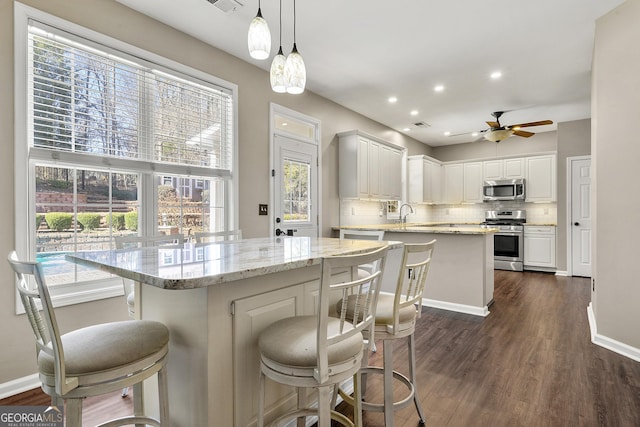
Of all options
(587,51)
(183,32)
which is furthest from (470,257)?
(183,32)

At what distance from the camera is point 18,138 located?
2.19 m

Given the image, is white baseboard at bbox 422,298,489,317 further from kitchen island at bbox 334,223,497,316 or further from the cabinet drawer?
the cabinet drawer

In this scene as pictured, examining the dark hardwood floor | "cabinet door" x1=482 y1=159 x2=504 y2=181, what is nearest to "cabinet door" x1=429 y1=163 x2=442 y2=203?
"cabinet door" x1=482 y1=159 x2=504 y2=181

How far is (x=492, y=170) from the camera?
7160mm

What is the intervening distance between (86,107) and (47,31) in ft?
1.72

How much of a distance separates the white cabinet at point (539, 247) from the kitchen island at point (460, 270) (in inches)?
119

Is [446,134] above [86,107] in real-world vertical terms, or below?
above

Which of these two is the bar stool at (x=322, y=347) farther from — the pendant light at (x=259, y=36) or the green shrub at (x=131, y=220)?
the green shrub at (x=131, y=220)

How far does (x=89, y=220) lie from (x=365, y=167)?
364 cm

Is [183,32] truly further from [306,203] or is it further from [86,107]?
[306,203]

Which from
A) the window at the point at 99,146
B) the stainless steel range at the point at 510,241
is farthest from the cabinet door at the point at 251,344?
the stainless steel range at the point at 510,241

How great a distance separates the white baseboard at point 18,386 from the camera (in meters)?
2.13

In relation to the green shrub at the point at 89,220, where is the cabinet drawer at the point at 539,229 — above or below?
below

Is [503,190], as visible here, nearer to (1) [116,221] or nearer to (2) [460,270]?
(2) [460,270]
